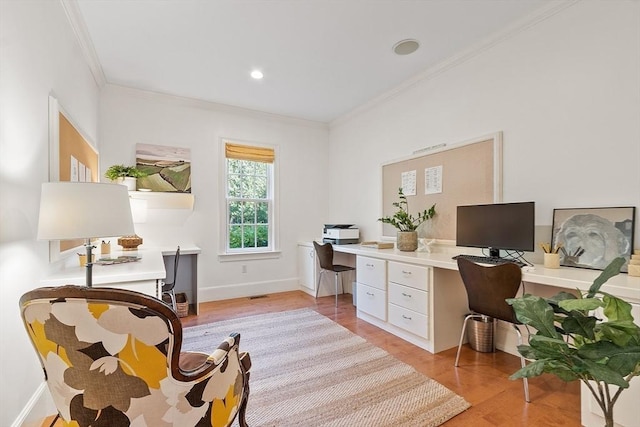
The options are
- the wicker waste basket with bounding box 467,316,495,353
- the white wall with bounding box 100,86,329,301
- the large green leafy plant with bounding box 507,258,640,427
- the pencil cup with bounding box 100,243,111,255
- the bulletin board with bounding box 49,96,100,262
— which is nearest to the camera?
the large green leafy plant with bounding box 507,258,640,427

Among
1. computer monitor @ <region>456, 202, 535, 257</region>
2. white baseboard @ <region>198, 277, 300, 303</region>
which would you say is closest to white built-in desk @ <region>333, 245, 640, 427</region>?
computer monitor @ <region>456, 202, 535, 257</region>

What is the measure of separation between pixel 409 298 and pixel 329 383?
3.55 ft

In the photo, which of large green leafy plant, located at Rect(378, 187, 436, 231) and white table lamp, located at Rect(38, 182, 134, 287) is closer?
white table lamp, located at Rect(38, 182, 134, 287)

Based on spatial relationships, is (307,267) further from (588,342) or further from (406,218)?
(588,342)

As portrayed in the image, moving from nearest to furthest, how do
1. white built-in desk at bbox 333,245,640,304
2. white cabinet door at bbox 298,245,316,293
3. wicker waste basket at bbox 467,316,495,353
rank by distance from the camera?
white built-in desk at bbox 333,245,640,304
wicker waste basket at bbox 467,316,495,353
white cabinet door at bbox 298,245,316,293

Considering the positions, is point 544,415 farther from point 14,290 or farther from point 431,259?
point 14,290

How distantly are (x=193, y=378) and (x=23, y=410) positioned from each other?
1.12 meters

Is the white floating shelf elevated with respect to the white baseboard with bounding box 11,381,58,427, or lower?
elevated

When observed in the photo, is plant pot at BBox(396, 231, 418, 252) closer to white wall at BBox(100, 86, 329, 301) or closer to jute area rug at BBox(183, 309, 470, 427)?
jute area rug at BBox(183, 309, 470, 427)

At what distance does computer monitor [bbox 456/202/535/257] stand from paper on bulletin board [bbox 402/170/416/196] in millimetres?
824

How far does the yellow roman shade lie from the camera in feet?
14.3

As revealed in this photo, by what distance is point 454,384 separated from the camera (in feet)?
6.84

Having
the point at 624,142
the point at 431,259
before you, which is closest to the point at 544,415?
the point at 431,259

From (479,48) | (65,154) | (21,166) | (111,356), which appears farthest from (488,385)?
(65,154)
